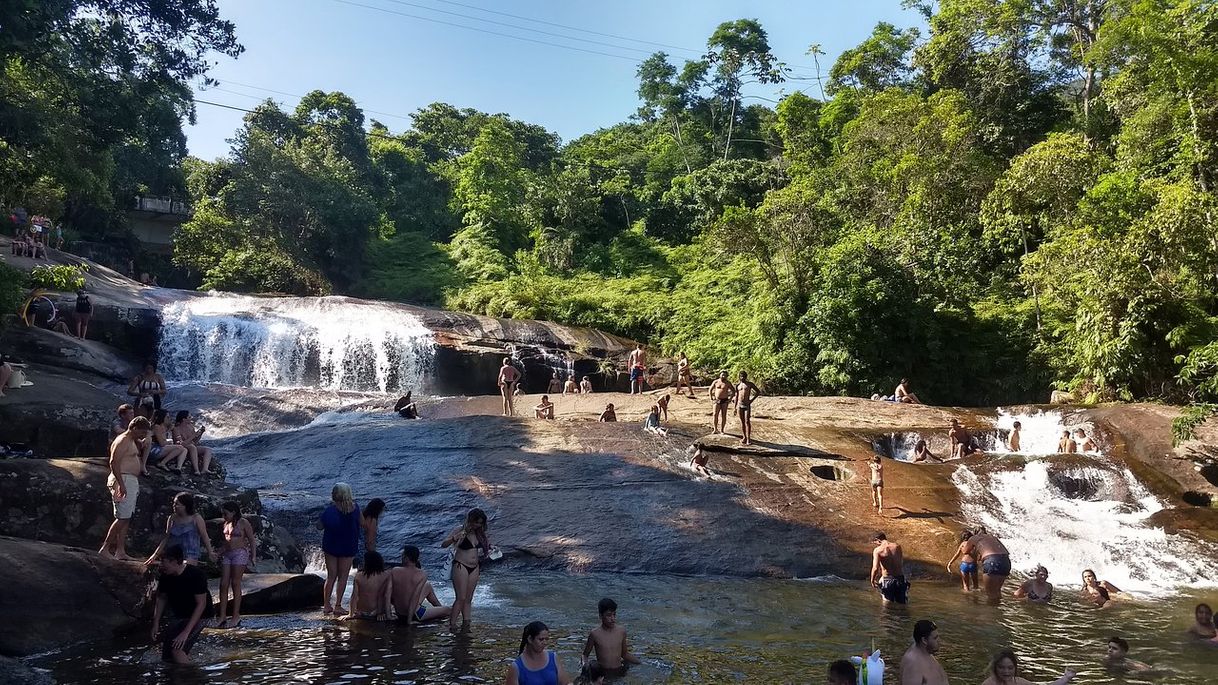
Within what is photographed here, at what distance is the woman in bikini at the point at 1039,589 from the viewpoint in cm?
1179

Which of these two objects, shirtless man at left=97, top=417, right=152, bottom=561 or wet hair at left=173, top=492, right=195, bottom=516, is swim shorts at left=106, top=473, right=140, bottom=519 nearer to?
shirtless man at left=97, top=417, right=152, bottom=561

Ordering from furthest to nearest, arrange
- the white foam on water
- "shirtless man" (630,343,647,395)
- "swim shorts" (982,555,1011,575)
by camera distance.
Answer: "shirtless man" (630,343,647,395) → the white foam on water → "swim shorts" (982,555,1011,575)

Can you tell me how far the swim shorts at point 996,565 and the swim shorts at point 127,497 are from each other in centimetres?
1116

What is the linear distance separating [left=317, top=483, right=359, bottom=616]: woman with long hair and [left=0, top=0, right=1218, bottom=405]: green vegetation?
1489 cm

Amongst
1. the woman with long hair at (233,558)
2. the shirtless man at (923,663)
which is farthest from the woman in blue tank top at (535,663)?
the woman with long hair at (233,558)

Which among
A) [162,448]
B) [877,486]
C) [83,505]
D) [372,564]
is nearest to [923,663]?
[372,564]

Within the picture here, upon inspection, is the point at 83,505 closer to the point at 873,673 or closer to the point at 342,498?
the point at 342,498

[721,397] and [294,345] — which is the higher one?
[294,345]

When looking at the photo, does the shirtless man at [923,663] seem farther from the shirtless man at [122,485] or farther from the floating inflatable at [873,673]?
the shirtless man at [122,485]

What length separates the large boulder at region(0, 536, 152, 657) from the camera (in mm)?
7848

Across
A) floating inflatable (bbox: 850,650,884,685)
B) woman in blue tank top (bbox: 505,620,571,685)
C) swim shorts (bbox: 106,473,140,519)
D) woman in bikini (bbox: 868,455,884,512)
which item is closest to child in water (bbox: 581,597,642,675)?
woman in blue tank top (bbox: 505,620,571,685)

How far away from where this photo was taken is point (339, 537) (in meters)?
9.33

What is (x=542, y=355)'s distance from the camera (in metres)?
28.3

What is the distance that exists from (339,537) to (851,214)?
29.5 m
